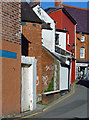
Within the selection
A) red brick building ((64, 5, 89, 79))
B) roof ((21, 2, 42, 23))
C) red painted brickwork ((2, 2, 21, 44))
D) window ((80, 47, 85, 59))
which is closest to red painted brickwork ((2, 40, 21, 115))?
red painted brickwork ((2, 2, 21, 44))

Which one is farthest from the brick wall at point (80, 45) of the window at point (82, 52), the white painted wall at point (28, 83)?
the white painted wall at point (28, 83)

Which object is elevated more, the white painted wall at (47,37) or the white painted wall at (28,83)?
the white painted wall at (47,37)

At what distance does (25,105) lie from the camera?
45.5 feet

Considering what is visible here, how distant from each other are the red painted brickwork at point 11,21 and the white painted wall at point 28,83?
5.42 ft

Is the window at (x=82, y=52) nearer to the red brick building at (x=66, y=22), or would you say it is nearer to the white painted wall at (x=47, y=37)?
the red brick building at (x=66, y=22)

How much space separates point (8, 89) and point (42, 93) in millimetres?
5956

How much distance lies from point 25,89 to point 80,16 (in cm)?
3234

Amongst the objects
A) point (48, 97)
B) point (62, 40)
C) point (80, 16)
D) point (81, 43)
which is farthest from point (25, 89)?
point (80, 16)

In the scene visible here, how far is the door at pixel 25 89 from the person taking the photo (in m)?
13.6

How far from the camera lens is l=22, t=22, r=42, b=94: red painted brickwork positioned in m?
19.1

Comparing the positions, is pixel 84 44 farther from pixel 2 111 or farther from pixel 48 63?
pixel 2 111

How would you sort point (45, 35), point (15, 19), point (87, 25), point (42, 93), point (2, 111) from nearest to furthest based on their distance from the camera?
point (2, 111)
point (15, 19)
point (42, 93)
point (45, 35)
point (87, 25)

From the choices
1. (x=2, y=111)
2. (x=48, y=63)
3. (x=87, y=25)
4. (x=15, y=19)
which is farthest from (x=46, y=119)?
(x=87, y=25)

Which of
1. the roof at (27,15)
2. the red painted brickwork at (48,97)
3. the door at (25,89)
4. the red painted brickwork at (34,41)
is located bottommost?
the red painted brickwork at (48,97)
